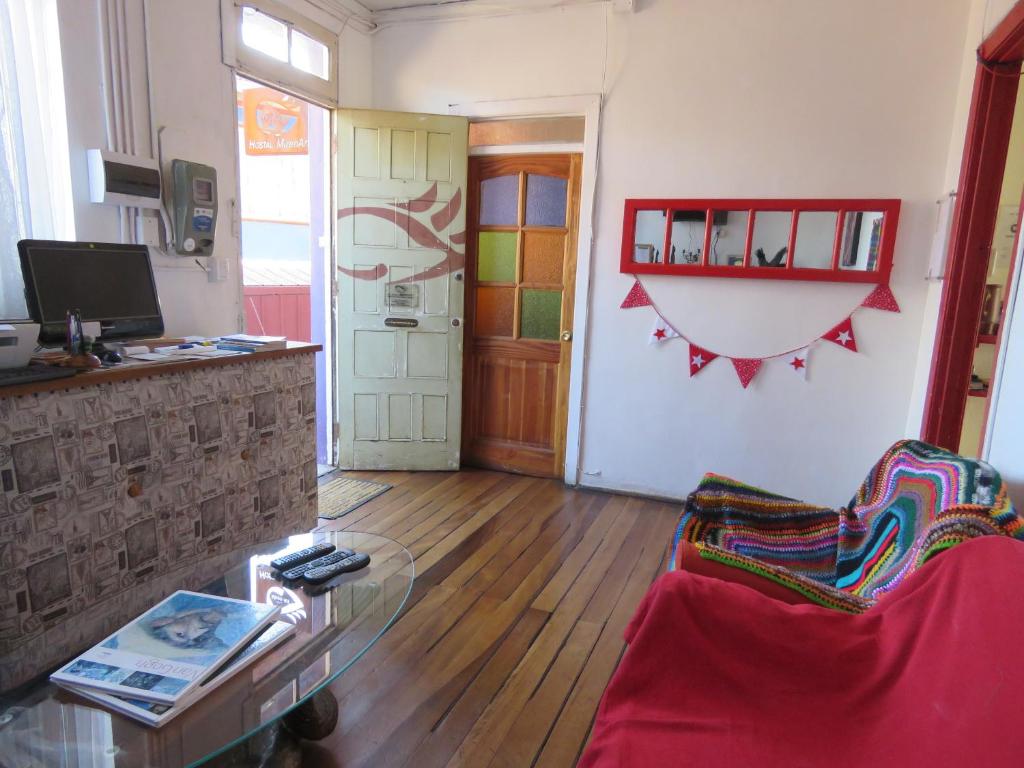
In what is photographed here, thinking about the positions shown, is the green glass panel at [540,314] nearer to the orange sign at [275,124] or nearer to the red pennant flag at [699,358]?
the red pennant flag at [699,358]

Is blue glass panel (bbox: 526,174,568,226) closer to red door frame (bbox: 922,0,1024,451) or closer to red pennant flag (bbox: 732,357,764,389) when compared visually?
red pennant flag (bbox: 732,357,764,389)

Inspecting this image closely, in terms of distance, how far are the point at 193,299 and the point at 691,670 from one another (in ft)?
8.64

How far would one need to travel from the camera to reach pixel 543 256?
3770 millimetres

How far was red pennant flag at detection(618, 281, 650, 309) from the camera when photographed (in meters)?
3.45

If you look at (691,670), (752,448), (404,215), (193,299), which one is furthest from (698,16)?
(691,670)

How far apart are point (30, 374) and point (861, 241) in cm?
347

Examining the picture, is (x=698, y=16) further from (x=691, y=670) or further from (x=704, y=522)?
(x=691, y=670)

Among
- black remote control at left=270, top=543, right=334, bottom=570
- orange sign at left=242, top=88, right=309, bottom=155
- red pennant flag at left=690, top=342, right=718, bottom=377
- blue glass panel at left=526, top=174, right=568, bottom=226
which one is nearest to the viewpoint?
black remote control at left=270, top=543, right=334, bottom=570

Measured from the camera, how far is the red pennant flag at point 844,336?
3111mm

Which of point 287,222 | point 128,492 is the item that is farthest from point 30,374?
point 287,222

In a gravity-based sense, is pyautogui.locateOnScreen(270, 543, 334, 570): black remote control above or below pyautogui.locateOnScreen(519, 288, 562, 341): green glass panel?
below

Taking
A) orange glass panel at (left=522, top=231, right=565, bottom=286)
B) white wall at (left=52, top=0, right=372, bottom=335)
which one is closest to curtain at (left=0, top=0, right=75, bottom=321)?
white wall at (left=52, top=0, right=372, bottom=335)

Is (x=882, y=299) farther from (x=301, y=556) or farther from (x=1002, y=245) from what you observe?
(x=301, y=556)

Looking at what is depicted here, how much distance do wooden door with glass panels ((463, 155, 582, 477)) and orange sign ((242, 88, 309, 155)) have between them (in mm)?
1714
